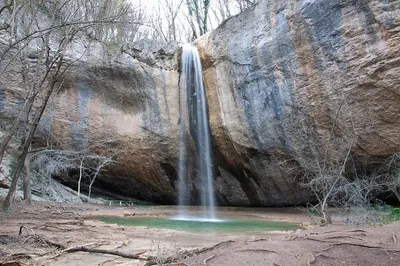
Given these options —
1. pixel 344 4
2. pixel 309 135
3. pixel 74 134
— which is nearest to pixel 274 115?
pixel 309 135

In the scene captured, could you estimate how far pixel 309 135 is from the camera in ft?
42.9

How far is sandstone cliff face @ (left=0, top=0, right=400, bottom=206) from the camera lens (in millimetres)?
11328

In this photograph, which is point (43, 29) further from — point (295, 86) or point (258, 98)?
point (258, 98)

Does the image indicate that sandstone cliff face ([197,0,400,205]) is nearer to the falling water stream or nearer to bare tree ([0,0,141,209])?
the falling water stream

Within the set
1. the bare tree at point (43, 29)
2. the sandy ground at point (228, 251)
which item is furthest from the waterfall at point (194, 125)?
the sandy ground at point (228, 251)

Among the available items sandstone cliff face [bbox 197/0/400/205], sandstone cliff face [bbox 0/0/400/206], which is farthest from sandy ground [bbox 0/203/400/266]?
sandstone cliff face [bbox 0/0/400/206]

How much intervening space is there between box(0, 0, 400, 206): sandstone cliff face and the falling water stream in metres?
0.38

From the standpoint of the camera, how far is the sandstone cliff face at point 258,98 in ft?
37.2

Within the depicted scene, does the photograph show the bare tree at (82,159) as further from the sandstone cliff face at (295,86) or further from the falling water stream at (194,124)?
the sandstone cliff face at (295,86)

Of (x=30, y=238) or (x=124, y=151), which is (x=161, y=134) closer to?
(x=124, y=151)

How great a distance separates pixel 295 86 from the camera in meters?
12.9

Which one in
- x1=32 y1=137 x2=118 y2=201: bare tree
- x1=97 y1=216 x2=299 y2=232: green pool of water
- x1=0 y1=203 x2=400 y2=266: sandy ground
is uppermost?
x1=32 y1=137 x2=118 y2=201: bare tree

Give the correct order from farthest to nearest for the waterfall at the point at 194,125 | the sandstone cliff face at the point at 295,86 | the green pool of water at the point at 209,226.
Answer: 1. the waterfall at the point at 194,125
2. the sandstone cliff face at the point at 295,86
3. the green pool of water at the point at 209,226

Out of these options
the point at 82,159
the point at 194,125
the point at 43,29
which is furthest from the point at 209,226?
the point at 82,159
